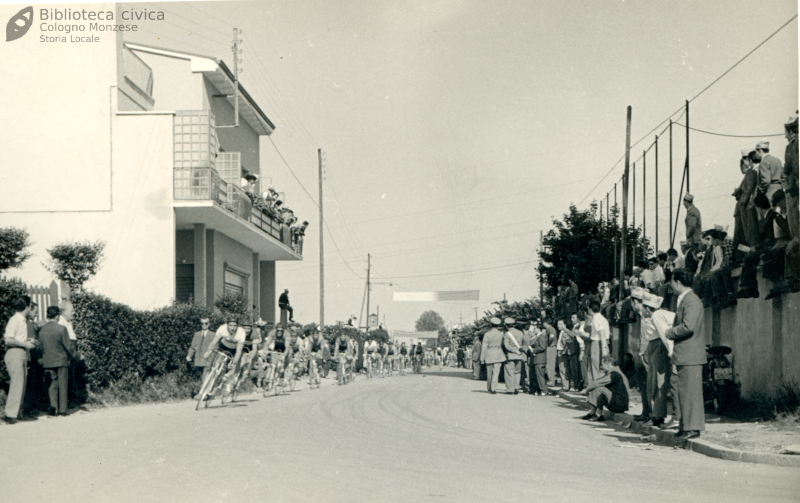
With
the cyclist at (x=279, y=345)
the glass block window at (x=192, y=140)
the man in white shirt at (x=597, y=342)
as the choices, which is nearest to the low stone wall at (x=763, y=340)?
the man in white shirt at (x=597, y=342)

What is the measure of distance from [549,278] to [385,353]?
797 cm

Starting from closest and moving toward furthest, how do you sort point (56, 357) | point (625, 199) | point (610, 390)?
1. point (56, 357)
2. point (610, 390)
3. point (625, 199)

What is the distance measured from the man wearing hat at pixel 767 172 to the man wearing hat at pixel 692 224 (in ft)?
14.4

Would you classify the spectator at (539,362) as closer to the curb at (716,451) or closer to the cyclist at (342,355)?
the cyclist at (342,355)

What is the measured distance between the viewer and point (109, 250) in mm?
23219

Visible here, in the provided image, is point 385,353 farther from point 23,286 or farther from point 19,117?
point 23,286

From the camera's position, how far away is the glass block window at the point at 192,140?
24594 mm

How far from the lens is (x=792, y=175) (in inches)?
420

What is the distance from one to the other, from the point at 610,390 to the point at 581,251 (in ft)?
70.2

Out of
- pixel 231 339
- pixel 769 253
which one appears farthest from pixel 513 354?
pixel 769 253

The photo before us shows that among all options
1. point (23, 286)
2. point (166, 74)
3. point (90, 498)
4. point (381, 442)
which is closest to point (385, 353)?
point (166, 74)

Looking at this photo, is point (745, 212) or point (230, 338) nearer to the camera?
point (745, 212)

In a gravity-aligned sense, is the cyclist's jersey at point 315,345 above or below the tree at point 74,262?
below

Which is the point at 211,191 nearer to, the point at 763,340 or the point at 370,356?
the point at 370,356
